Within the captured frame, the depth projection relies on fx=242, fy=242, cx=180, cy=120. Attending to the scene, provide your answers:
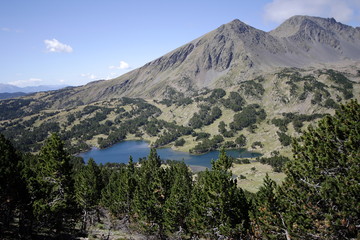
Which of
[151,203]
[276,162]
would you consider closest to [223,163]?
[151,203]

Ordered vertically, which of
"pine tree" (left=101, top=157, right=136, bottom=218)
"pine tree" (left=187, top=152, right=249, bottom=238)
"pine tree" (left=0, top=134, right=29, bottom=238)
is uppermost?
"pine tree" (left=0, top=134, right=29, bottom=238)

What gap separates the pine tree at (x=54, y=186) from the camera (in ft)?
120

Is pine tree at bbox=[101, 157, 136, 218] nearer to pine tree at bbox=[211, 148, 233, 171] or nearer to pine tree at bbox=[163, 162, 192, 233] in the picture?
pine tree at bbox=[163, 162, 192, 233]

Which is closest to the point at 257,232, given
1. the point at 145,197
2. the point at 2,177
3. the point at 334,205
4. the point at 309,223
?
the point at 309,223

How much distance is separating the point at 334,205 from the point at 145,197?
34512 millimetres

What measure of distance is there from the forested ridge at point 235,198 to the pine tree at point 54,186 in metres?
0.14

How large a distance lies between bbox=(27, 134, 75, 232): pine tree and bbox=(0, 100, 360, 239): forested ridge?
14cm

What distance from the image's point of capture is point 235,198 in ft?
122

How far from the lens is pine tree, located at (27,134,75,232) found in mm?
36594

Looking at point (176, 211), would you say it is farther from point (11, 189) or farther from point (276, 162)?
point (276, 162)

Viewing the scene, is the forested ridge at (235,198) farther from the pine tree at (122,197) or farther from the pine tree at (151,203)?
the pine tree at (122,197)

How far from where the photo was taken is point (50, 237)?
3944 centimetres

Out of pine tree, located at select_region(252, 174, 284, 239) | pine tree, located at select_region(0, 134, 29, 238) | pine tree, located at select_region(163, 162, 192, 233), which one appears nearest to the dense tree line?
pine tree, located at select_region(163, 162, 192, 233)

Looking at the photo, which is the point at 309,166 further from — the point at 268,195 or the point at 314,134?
the point at 268,195
